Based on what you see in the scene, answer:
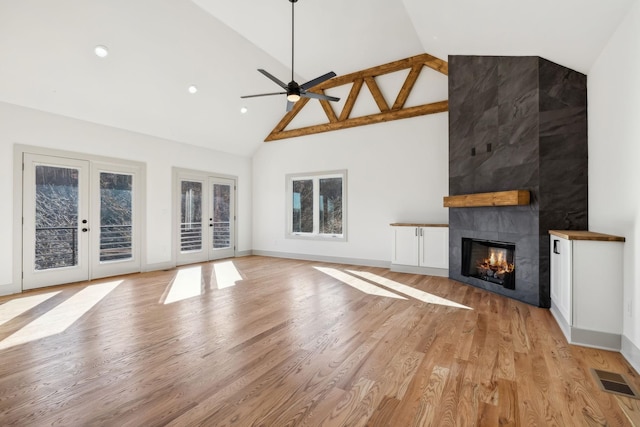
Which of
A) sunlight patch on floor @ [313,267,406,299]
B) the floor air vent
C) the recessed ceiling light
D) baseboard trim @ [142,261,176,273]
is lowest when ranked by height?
the floor air vent

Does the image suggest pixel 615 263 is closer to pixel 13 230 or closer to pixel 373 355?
pixel 373 355

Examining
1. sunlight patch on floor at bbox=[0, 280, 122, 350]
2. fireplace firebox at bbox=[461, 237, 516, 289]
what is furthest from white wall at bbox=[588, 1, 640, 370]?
sunlight patch on floor at bbox=[0, 280, 122, 350]

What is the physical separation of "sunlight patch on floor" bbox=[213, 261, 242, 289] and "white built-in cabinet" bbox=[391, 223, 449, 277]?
3.19 metres

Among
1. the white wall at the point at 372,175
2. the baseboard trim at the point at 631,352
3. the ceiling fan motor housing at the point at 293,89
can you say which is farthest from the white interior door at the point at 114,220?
the baseboard trim at the point at 631,352

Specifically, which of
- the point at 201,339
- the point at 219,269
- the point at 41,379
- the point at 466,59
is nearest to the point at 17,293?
the point at 219,269

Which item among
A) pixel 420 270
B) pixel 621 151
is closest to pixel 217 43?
pixel 420 270

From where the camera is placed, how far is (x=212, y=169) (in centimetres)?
784

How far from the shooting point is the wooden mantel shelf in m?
3.91

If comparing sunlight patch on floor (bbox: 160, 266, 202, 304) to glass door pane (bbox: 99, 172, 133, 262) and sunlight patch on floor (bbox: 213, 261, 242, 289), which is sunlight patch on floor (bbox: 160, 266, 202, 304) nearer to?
sunlight patch on floor (bbox: 213, 261, 242, 289)

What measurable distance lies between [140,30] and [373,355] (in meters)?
5.38

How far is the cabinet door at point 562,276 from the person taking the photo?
9.41ft

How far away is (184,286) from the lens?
5.08 metres

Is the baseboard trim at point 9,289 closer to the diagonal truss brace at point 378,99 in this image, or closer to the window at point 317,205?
the window at point 317,205

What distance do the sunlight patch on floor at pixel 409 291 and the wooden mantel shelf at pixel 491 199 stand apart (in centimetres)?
150
